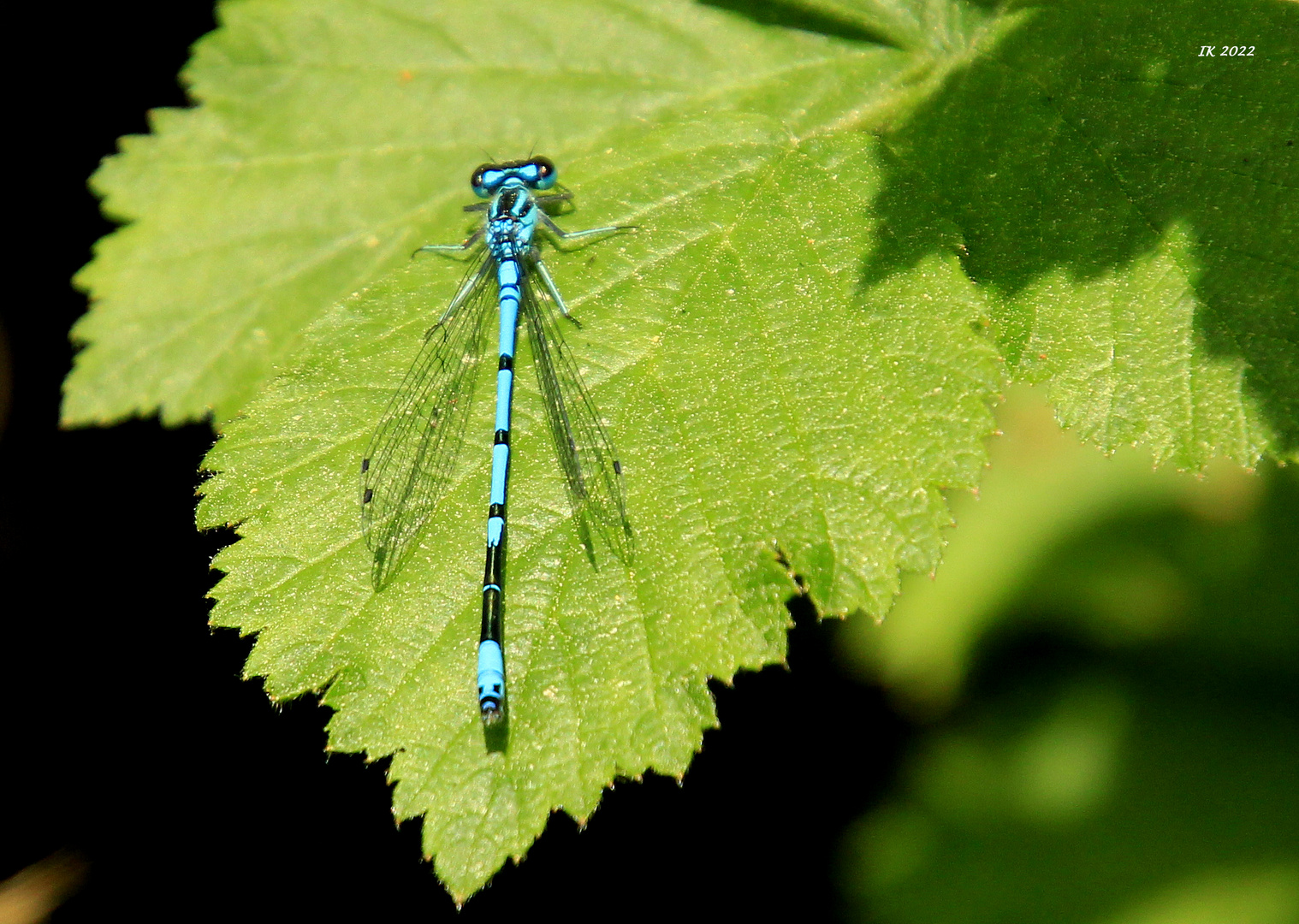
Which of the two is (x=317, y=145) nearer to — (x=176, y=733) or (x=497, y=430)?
(x=497, y=430)

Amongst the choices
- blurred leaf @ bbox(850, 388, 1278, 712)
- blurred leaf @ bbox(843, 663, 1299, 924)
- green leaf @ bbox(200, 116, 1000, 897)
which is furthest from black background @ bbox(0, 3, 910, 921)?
green leaf @ bbox(200, 116, 1000, 897)

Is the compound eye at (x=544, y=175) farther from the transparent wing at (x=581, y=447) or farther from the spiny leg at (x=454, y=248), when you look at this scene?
the transparent wing at (x=581, y=447)

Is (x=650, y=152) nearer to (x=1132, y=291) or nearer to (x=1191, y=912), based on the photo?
(x=1132, y=291)

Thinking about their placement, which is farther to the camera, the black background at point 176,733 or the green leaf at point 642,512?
the black background at point 176,733

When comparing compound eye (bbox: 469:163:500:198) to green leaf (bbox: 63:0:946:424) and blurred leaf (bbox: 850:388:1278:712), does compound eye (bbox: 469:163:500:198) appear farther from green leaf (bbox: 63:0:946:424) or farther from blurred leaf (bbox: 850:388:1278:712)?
blurred leaf (bbox: 850:388:1278:712)

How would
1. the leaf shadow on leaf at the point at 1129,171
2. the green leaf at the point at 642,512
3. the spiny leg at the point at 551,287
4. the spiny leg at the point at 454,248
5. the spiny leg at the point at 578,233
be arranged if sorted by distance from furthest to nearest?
the spiny leg at the point at 454,248
the spiny leg at the point at 578,233
the spiny leg at the point at 551,287
the leaf shadow on leaf at the point at 1129,171
the green leaf at the point at 642,512

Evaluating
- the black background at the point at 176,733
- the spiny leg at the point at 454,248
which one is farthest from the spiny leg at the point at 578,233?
the black background at the point at 176,733

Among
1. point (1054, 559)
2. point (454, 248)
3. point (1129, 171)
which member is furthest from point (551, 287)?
point (1054, 559)
